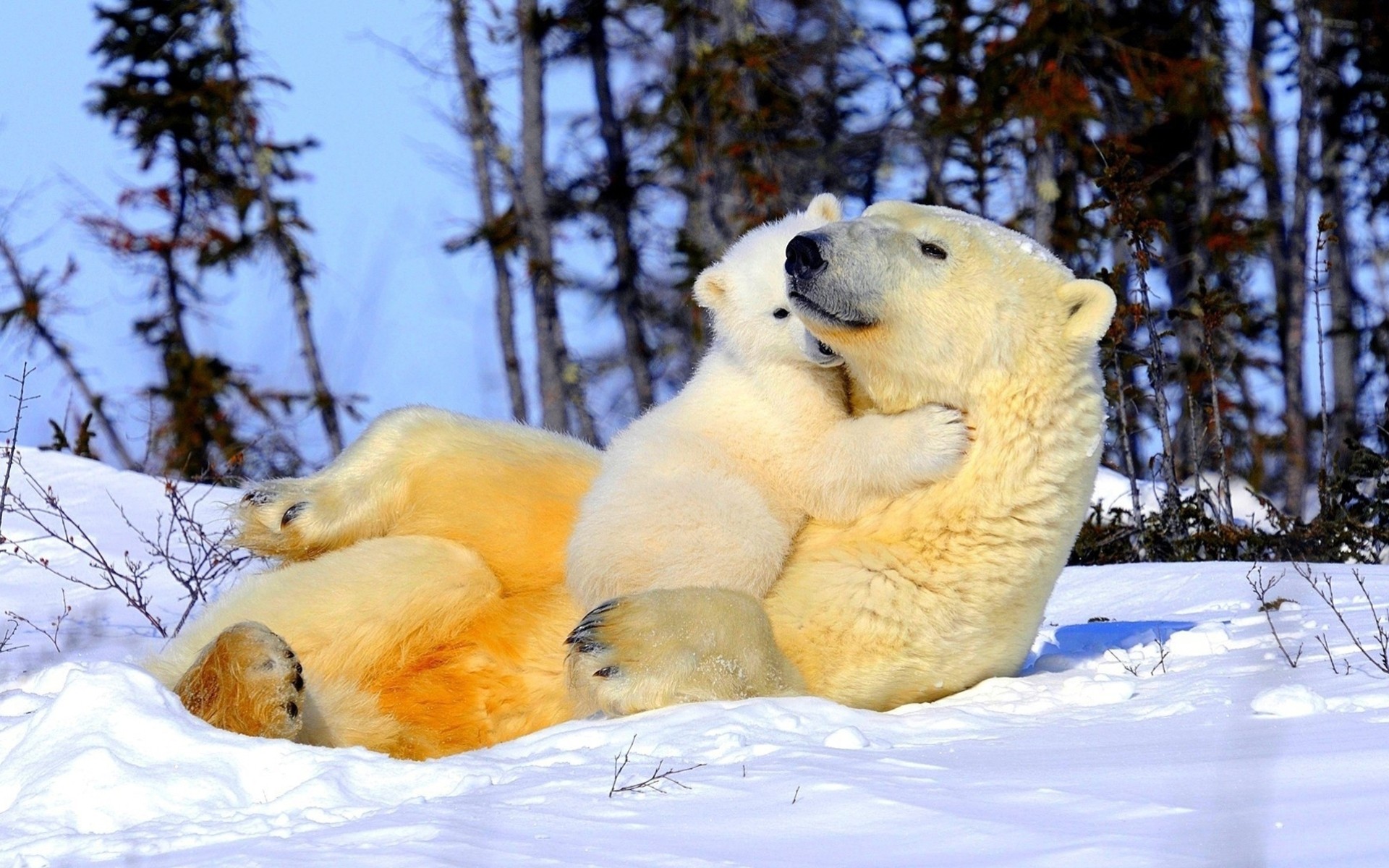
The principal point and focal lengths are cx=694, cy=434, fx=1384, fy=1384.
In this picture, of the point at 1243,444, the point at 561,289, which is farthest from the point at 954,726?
the point at 561,289

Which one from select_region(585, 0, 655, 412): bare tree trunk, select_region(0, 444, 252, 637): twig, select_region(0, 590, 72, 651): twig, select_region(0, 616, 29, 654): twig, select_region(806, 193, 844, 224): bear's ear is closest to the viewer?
select_region(806, 193, 844, 224): bear's ear

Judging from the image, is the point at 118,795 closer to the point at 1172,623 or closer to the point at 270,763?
the point at 270,763

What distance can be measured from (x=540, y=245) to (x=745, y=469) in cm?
1298

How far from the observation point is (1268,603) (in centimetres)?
419

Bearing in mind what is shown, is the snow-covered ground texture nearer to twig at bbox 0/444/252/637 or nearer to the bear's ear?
the bear's ear

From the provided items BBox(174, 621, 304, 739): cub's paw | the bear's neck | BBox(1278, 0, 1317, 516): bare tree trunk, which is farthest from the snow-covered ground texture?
BBox(1278, 0, 1317, 516): bare tree trunk

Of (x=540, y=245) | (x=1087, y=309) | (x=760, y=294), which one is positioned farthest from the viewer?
(x=540, y=245)

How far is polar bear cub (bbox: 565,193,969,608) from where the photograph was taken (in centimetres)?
299

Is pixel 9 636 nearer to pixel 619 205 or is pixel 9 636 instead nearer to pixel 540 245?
pixel 540 245

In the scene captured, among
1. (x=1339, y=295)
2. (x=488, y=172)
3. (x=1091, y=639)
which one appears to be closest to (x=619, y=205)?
(x=488, y=172)

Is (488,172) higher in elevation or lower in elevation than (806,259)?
higher

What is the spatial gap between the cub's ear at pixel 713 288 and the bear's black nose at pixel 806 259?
66cm

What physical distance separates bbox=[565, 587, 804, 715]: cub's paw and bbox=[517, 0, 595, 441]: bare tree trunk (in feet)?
41.6

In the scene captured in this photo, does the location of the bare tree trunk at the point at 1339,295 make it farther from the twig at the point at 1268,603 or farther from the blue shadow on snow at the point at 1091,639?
the blue shadow on snow at the point at 1091,639
